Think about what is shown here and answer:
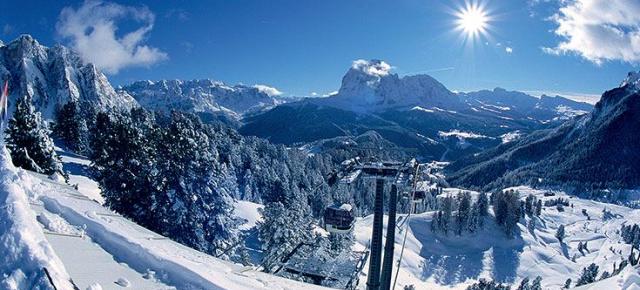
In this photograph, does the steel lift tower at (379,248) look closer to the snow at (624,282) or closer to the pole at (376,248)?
the pole at (376,248)

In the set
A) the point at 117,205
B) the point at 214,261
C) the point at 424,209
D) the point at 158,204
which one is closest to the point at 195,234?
the point at 158,204

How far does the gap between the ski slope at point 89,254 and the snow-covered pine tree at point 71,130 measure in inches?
2856

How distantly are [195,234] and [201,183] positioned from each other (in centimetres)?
469

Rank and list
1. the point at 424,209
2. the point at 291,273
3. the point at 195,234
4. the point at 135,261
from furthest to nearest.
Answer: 1. the point at 424,209
2. the point at 195,234
3. the point at 291,273
4. the point at 135,261

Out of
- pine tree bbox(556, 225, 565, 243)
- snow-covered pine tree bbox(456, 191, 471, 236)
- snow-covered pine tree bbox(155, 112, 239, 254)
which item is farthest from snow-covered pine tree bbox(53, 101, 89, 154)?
pine tree bbox(556, 225, 565, 243)

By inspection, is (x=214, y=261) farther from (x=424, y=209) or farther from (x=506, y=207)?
(x=424, y=209)

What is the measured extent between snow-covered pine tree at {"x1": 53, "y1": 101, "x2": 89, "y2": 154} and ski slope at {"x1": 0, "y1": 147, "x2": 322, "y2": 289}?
72536mm

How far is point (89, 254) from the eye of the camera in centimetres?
1094

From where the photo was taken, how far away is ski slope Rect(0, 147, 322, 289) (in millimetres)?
7375

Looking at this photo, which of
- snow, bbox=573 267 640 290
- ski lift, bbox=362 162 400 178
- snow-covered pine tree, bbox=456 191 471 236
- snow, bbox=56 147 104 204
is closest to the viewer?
snow, bbox=573 267 640 290

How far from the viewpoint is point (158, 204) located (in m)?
33.5

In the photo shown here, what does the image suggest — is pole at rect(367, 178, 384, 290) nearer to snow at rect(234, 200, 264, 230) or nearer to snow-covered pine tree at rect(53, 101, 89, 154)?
snow at rect(234, 200, 264, 230)

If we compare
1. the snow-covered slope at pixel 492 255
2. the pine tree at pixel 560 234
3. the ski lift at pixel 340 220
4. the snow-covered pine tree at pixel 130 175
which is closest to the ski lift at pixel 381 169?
the ski lift at pixel 340 220

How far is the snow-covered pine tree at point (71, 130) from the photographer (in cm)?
7938
